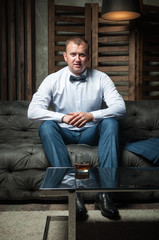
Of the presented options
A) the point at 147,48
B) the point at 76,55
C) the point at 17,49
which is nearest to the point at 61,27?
the point at 17,49

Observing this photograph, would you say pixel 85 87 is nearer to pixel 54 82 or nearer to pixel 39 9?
pixel 54 82

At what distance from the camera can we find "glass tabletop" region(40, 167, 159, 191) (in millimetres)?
1188

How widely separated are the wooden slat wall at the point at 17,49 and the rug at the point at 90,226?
6.50 ft

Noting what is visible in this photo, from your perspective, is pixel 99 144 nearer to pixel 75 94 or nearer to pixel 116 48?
pixel 75 94

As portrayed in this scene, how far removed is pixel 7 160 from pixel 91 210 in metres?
0.66

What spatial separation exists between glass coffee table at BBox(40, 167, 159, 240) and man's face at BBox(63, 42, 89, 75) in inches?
41.8

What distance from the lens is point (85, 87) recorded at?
242 centimetres

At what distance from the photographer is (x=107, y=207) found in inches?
67.2

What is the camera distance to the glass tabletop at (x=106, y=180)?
1.19 meters

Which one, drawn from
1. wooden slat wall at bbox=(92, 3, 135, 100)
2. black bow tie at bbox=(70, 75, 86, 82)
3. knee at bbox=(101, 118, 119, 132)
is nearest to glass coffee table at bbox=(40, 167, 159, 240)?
knee at bbox=(101, 118, 119, 132)

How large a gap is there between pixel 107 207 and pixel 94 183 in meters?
0.51

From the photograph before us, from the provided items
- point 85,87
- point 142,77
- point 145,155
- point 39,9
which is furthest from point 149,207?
point 39,9

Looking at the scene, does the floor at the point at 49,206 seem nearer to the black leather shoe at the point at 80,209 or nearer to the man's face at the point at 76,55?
the black leather shoe at the point at 80,209

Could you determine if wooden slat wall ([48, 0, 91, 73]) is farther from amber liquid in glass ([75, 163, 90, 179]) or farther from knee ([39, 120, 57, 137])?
amber liquid in glass ([75, 163, 90, 179])
